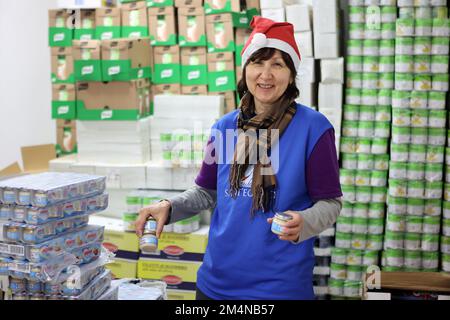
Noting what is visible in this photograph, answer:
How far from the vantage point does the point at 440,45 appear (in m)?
4.33

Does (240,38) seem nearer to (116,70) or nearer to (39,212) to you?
(116,70)

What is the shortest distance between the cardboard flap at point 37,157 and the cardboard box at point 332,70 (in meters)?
2.58

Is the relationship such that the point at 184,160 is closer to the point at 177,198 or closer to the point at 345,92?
the point at 345,92

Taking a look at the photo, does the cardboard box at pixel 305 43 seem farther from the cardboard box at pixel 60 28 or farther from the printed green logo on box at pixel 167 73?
the cardboard box at pixel 60 28

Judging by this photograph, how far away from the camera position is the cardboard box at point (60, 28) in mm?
5289

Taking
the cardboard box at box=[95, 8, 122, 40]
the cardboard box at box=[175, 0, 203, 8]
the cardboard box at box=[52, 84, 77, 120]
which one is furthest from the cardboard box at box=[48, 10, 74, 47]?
the cardboard box at box=[175, 0, 203, 8]

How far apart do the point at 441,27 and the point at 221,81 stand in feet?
5.65

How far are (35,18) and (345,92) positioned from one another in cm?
334

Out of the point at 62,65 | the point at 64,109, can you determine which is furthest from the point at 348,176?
the point at 62,65

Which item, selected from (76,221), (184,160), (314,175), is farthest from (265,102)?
(184,160)

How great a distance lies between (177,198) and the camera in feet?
6.81

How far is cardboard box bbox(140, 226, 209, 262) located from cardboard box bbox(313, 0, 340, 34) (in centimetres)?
173

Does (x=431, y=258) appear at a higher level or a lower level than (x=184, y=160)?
lower

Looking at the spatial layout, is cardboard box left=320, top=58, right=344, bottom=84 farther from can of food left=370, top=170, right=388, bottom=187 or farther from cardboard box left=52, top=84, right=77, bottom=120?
cardboard box left=52, top=84, right=77, bottom=120
